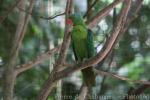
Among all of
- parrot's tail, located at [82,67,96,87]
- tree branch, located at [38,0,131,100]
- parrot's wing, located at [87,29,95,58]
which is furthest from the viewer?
parrot's wing, located at [87,29,95,58]

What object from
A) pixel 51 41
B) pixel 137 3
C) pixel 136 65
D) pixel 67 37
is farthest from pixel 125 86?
pixel 67 37

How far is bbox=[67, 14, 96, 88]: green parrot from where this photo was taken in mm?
1649

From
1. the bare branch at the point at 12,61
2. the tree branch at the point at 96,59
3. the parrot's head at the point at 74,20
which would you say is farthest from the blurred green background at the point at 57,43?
the tree branch at the point at 96,59

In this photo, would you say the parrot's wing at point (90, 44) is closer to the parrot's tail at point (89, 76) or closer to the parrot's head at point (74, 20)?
the parrot's head at point (74, 20)

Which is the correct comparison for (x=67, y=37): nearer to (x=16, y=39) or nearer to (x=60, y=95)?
(x=16, y=39)

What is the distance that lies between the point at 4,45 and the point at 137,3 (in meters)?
1.31

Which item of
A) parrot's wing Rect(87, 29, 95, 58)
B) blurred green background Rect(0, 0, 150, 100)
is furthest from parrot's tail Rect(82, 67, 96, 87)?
blurred green background Rect(0, 0, 150, 100)

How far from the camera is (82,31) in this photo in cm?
179

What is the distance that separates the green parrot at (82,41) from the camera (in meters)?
1.65

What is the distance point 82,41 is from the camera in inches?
72.4

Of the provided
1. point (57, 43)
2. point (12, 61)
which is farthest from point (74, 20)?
point (57, 43)

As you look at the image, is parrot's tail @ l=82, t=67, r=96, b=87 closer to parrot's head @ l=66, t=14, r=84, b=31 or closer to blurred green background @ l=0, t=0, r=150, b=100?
parrot's head @ l=66, t=14, r=84, b=31

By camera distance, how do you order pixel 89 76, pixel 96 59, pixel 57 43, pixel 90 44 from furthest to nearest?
pixel 57 43 → pixel 90 44 → pixel 89 76 → pixel 96 59

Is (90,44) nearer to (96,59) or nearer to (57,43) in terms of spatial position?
(96,59)
